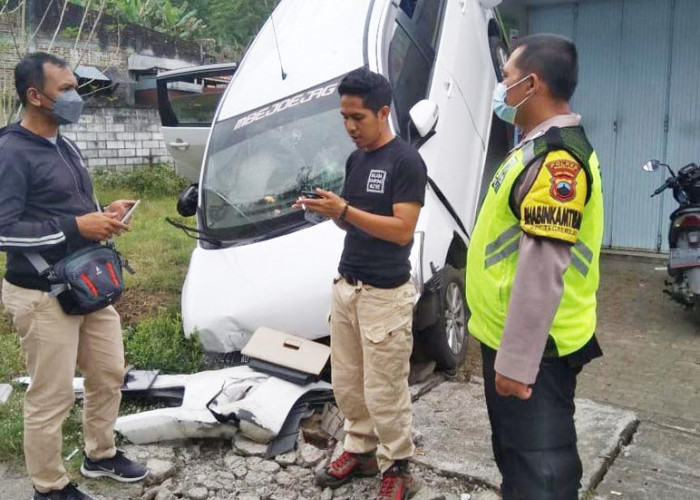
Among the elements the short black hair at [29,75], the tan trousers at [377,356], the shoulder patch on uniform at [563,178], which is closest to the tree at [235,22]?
the short black hair at [29,75]

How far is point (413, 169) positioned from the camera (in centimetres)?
311

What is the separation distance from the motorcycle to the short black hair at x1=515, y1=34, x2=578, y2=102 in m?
3.79

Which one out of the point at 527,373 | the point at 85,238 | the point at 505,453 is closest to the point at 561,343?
the point at 527,373

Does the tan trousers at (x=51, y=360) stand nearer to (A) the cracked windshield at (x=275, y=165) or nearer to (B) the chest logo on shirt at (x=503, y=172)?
(A) the cracked windshield at (x=275, y=165)

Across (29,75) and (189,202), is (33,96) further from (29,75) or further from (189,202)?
(189,202)

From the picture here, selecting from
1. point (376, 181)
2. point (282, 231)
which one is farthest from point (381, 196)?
point (282, 231)

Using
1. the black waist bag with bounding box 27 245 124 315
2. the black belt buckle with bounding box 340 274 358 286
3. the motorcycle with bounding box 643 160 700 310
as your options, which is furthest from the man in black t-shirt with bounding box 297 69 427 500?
the motorcycle with bounding box 643 160 700 310

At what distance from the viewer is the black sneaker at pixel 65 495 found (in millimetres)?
3277

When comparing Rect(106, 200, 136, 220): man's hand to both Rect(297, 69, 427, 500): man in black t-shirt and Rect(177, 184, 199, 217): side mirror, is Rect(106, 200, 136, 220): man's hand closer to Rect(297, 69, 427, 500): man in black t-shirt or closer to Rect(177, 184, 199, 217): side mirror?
Rect(297, 69, 427, 500): man in black t-shirt

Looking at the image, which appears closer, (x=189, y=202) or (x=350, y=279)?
(x=350, y=279)

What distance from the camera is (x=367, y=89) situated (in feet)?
10.1

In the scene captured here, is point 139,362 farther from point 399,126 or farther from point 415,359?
point 399,126

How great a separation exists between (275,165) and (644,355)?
2999mm

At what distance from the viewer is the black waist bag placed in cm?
312
